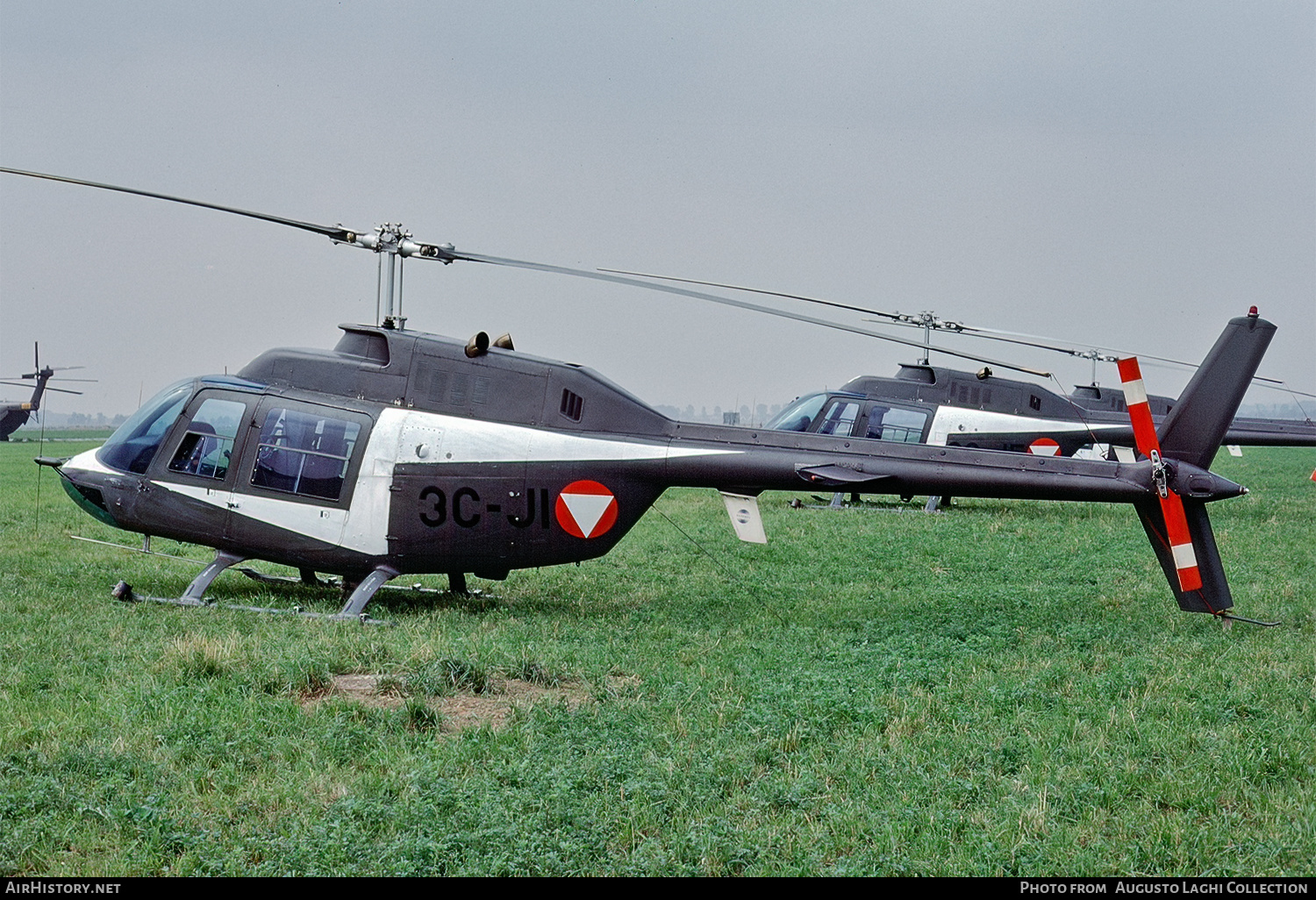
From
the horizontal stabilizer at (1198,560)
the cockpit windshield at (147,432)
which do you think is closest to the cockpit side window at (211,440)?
the cockpit windshield at (147,432)

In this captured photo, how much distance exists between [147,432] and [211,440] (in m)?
0.71

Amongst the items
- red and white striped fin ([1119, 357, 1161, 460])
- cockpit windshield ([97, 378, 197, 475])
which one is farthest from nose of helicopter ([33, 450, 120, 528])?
red and white striped fin ([1119, 357, 1161, 460])

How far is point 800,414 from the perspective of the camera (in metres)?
20.8

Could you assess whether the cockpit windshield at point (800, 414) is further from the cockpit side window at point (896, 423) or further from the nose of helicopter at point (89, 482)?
the nose of helicopter at point (89, 482)

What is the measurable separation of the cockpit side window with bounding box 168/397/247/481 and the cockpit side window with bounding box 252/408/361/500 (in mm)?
300

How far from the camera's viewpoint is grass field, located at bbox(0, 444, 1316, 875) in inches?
193

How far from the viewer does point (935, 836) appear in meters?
4.96

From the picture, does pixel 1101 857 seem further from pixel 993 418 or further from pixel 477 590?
pixel 993 418

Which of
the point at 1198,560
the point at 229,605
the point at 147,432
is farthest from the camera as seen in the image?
the point at 147,432

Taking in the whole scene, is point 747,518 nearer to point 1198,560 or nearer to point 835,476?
point 835,476

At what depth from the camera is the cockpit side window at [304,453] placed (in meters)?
9.90

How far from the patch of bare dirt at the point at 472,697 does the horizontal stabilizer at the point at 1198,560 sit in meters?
4.88

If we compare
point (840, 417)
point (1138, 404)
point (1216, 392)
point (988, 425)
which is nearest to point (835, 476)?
point (1138, 404)

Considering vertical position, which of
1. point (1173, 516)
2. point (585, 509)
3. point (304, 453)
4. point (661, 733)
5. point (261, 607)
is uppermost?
point (1173, 516)
